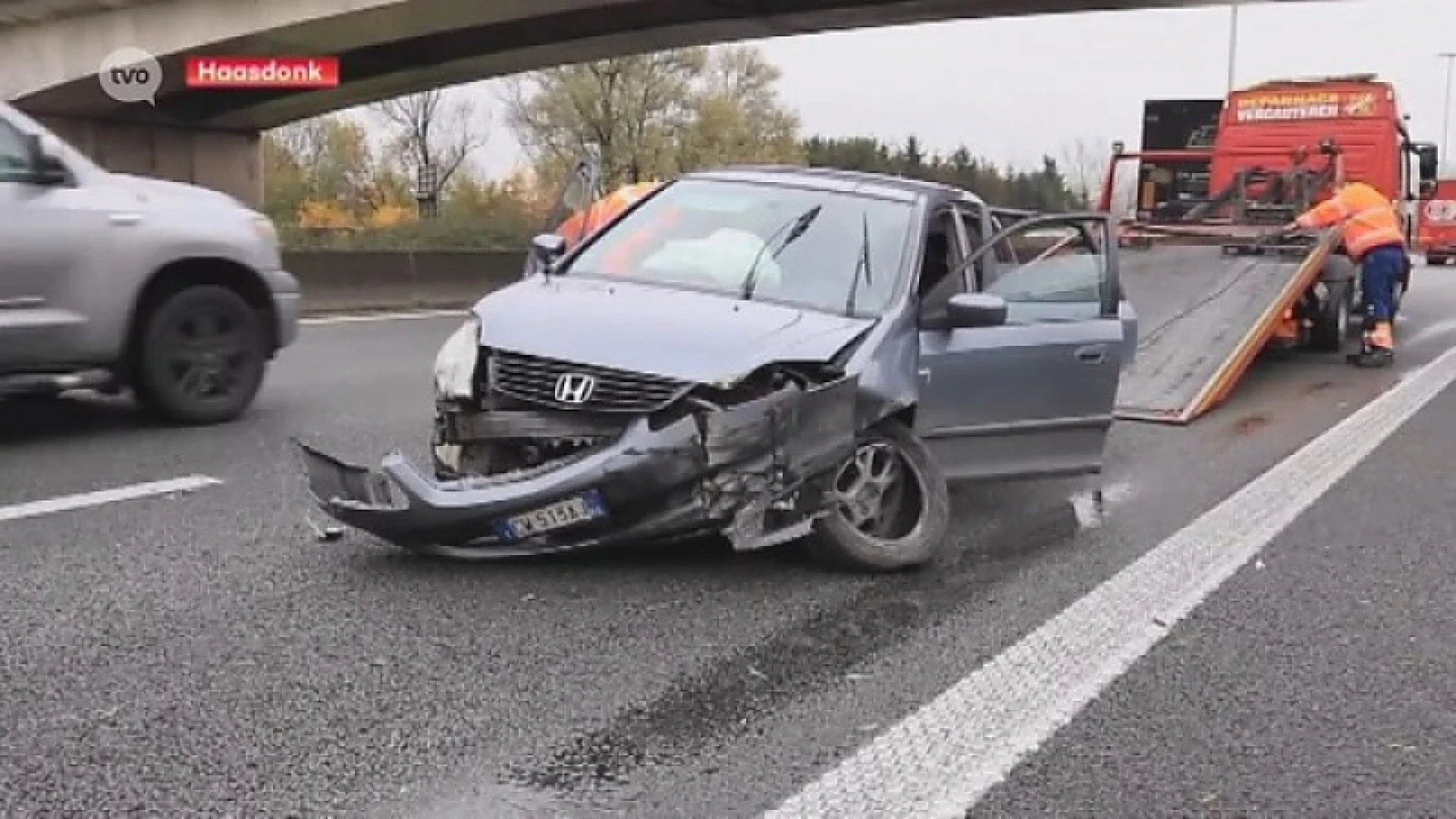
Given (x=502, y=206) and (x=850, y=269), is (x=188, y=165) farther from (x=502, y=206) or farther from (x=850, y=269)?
(x=850, y=269)

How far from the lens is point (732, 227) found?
6309mm

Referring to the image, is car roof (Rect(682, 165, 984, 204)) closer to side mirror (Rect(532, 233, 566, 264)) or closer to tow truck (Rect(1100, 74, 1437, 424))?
side mirror (Rect(532, 233, 566, 264))

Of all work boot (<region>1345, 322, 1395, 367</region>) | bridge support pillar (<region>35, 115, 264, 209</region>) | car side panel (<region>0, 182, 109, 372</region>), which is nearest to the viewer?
car side panel (<region>0, 182, 109, 372</region>)

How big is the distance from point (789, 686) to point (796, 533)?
101 cm

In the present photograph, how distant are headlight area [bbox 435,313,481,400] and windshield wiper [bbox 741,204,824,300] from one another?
1.09 meters

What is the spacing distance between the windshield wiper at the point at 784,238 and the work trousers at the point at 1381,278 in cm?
907

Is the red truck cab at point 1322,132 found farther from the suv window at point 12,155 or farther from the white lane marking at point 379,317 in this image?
the suv window at point 12,155

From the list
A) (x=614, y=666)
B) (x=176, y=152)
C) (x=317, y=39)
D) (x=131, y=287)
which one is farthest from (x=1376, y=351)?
(x=176, y=152)

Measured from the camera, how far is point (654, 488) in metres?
4.74

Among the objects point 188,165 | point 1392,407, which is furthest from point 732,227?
point 188,165

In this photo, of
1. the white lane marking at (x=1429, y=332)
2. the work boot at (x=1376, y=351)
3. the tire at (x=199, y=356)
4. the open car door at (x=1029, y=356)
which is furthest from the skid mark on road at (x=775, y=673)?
the white lane marking at (x=1429, y=332)

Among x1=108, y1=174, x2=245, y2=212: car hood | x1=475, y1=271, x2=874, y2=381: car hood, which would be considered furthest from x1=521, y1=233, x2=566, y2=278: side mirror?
x1=108, y1=174, x2=245, y2=212: car hood

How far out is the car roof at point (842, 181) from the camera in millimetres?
6492

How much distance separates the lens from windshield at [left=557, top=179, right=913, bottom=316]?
5816 mm
